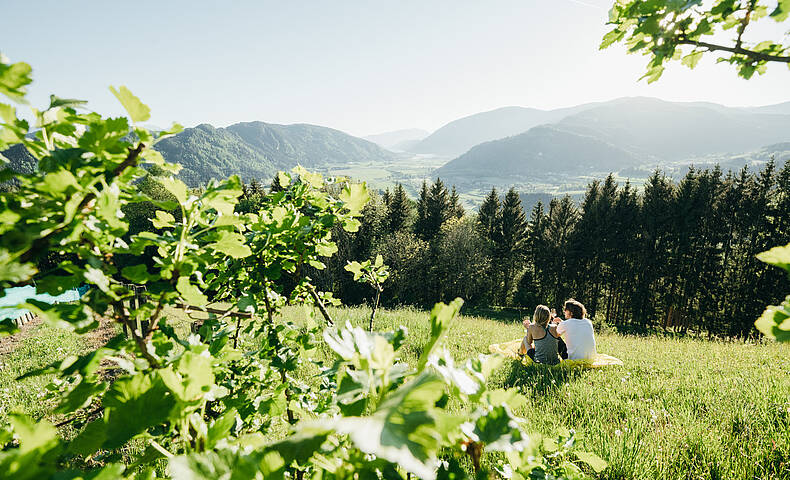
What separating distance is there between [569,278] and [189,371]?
33.8 metres

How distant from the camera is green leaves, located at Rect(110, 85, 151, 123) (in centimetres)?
77

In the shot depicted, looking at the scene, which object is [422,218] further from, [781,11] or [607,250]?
[781,11]

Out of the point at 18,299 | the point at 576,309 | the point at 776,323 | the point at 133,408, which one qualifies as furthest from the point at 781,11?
the point at 18,299

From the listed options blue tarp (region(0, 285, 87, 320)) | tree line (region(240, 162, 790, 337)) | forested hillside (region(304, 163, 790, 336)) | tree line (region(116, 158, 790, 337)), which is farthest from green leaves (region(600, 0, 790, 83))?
forested hillside (region(304, 163, 790, 336))

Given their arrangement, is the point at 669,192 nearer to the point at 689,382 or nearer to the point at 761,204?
the point at 761,204

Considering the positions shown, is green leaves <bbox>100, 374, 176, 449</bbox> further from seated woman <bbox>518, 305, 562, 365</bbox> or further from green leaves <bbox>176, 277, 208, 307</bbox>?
seated woman <bbox>518, 305, 562, 365</bbox>

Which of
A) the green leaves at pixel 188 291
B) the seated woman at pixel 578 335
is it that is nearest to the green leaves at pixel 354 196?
the green leaves at pixel 188 291

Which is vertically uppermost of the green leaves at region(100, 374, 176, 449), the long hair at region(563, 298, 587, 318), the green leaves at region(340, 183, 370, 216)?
the green leaves at region(340, 183, 370, 216)

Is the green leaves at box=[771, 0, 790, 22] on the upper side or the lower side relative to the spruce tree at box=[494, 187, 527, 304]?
upper

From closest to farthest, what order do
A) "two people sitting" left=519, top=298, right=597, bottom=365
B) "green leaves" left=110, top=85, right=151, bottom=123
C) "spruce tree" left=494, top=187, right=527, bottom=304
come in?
"green leaves" left=110, top=85, right=151, bottom=123 < "two people sitting" left=519, top=298, right=597, bottom=365 < "spruce tree" left=494, top=187, right=527, bottom=304

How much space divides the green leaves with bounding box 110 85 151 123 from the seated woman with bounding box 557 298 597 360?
6260 millimetres

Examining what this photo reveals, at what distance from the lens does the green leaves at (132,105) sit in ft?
2.51

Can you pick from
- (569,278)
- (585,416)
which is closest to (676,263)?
(569,278)

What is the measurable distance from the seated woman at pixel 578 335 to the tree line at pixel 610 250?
17.4 metres
